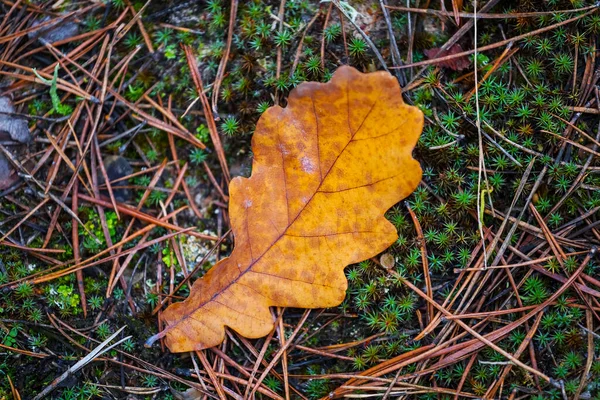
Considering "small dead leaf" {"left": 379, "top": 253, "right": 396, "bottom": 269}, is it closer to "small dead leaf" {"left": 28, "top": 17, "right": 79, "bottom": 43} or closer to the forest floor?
the forest floor

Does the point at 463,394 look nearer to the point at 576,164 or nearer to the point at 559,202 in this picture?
the point at 559,202

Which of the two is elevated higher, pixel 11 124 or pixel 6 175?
pixel 11 124

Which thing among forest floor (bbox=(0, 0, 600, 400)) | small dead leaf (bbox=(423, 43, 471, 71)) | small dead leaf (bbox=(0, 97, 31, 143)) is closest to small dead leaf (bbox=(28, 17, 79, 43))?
forest floor (bbox=(0, 0, 600, 400))

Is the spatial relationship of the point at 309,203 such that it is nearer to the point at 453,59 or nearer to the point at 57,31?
the point at 453,59

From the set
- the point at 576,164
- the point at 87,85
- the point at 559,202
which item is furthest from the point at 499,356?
the point at 87,85

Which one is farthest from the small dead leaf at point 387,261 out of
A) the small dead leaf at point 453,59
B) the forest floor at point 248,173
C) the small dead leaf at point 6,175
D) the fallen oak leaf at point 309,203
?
the small dead leaf at point 6,175

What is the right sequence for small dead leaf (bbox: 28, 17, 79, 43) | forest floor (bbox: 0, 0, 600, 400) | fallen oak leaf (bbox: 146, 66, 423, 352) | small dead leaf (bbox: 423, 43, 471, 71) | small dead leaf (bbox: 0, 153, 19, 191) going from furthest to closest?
small dead leaf (bbox: 28, 17, 79, 43) < small dead leaf (bbox: 0, 153, 19, 191) < small dead leaf (bbox: 423, 43, 471, 71) < forest floor (bbox: 0, 0, 600, 400) < fallen oak leaf (bbox: 146, 66, 423, 352)

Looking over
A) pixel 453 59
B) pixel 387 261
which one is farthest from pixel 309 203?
pixel 453 59
